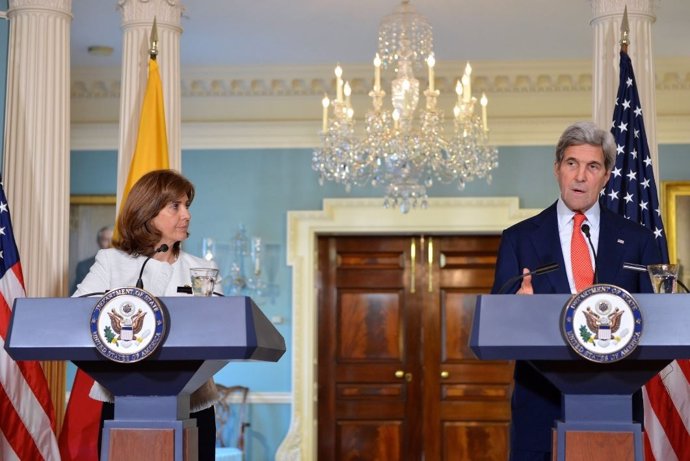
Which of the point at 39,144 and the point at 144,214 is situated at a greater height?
the point at 39,144

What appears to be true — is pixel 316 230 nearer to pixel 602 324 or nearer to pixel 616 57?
pixel 616 57

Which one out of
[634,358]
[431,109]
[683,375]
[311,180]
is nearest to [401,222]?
[311,180]

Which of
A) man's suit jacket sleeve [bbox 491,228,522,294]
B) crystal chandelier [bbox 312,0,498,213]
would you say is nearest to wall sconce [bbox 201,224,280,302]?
crystal chandelier [bbox 312,0,498,213]

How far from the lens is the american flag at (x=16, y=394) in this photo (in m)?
4.21

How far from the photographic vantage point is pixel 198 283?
2553mm

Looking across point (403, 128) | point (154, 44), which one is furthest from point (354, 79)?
point (154, 44)

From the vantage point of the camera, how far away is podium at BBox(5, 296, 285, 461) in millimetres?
2402

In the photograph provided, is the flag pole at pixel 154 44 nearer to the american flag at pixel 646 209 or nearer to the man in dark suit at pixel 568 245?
the american flag at pixel 646 209

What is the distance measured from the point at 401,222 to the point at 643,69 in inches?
137

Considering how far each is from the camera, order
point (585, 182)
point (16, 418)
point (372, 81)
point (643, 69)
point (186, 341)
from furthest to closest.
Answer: point (372, 81), point (643, 69), point (16, 418), point (585, 182), point (186, 341)

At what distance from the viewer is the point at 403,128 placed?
6.52 m

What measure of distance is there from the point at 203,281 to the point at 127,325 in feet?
0.75

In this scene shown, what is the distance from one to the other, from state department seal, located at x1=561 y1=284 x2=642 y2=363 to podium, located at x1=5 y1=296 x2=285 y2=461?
713 millimetres

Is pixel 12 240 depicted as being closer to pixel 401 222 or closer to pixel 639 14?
pixel 639 14
